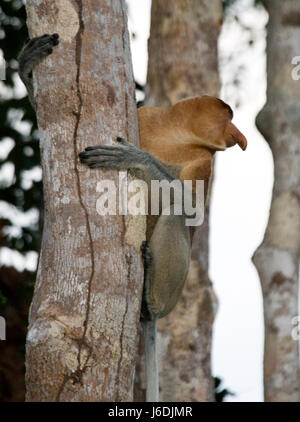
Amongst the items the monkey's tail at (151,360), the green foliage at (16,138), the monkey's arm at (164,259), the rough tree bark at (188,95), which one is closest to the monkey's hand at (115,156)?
the monkey's arm at (164,259)

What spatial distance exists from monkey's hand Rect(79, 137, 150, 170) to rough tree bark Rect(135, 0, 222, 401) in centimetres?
271

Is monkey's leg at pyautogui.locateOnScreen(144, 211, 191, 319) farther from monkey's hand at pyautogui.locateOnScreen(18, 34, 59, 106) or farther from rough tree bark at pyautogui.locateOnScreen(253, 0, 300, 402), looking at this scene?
rough tree bark at pyautogui.locateOnScreen(253, 0, 300, 402)

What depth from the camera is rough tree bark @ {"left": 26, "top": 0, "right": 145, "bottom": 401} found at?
210cm

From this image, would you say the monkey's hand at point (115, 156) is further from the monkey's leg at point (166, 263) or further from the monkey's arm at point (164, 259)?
the monkey's leg at point (166, 263)

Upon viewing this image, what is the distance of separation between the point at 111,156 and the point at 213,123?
108 cm

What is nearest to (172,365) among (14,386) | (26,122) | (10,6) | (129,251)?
(14,386)

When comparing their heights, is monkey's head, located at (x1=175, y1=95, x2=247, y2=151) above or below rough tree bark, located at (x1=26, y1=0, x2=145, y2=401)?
above

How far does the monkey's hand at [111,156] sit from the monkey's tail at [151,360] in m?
1.12

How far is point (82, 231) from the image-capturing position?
2.21 m

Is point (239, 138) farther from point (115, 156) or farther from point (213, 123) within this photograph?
point (115, 156)

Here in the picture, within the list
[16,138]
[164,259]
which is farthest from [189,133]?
[16,138]

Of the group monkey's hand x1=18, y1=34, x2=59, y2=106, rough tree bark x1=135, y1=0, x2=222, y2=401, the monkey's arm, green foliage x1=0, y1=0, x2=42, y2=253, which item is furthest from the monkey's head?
green foliage x1=0, y1=0, x2=42, y2=253

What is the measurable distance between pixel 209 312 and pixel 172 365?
485mm

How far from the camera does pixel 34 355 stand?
6.89 feet
